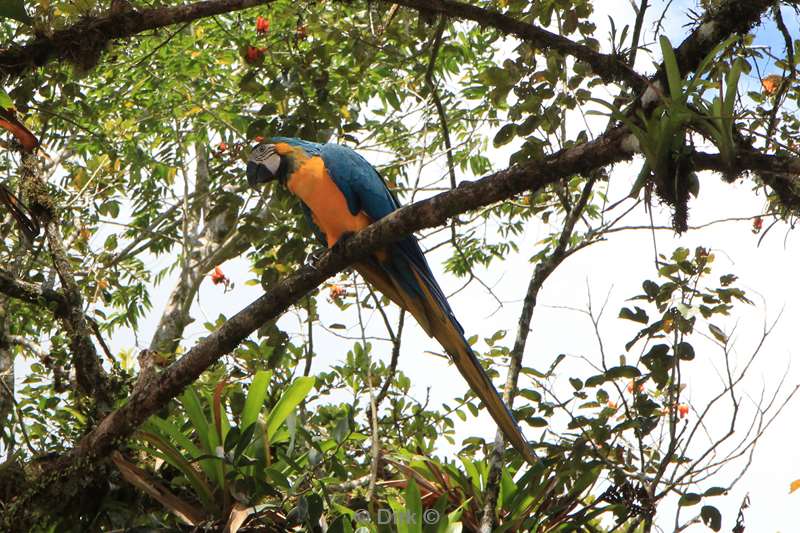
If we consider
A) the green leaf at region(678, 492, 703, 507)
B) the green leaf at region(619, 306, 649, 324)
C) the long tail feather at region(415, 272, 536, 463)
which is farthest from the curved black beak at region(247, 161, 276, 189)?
the green leaf at region(678, 492, 703, 507)

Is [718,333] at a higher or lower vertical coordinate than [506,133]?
lower

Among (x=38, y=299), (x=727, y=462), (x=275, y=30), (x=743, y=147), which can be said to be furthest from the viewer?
(x=275, y=30)

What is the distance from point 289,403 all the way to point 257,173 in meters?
0.91

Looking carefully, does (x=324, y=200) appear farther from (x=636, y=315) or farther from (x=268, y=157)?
(x=636, y=315)

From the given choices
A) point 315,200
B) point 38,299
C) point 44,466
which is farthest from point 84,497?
point 315,200

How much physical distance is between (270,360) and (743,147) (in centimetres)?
201

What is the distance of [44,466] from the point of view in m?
2.71

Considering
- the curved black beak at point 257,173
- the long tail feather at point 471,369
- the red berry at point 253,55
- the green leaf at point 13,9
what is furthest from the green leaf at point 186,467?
the red berry at point 253,55

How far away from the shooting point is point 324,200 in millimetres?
2969

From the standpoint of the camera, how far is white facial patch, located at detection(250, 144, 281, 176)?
10.0 ft

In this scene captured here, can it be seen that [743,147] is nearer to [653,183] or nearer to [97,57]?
[653,183]

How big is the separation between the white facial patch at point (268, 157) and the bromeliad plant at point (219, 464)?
81 centimetres

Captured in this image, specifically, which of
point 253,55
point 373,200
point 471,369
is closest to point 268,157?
point 373,200

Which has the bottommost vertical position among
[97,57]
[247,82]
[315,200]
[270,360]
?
[270,360]
